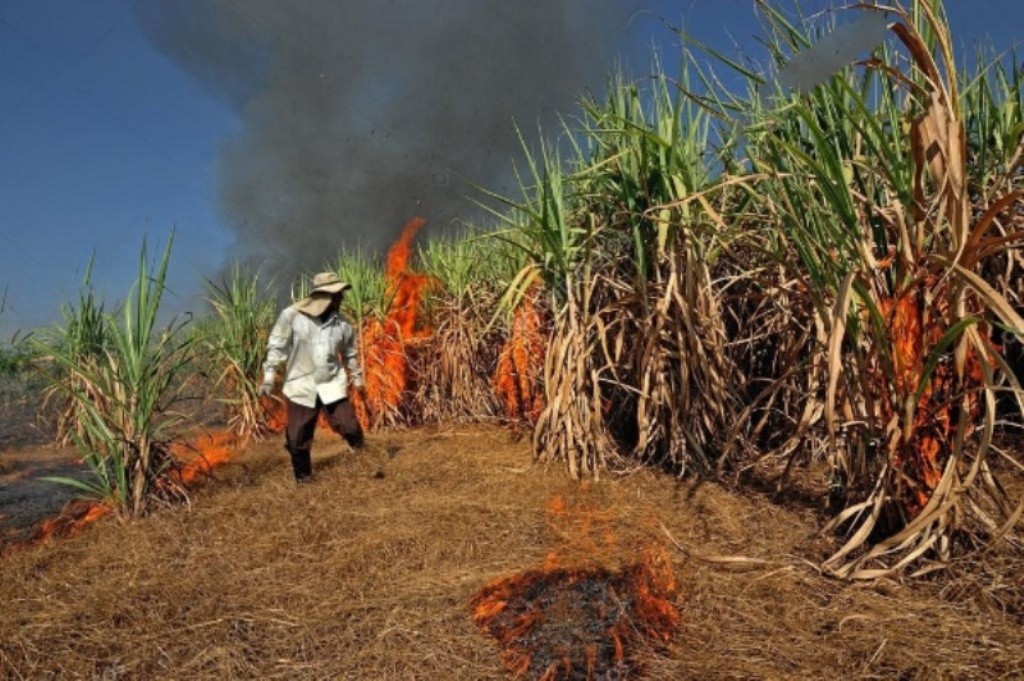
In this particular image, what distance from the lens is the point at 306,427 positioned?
18.8ft

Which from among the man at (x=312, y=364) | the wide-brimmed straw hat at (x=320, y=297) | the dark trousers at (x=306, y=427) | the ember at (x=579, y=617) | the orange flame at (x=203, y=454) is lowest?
the ember at (x=579, y=617)

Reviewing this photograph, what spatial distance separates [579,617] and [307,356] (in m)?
3.82

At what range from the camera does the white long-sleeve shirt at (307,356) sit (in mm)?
5852

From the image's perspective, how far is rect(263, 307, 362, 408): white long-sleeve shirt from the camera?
5.85 m

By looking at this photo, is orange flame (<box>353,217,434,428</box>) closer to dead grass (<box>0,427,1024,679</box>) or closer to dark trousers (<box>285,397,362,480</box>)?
dark trousers (<box>285,397,362,480</box>)

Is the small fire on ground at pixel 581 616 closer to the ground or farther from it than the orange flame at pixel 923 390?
closer to the ground

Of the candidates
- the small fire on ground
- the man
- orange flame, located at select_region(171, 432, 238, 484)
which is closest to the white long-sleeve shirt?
the man

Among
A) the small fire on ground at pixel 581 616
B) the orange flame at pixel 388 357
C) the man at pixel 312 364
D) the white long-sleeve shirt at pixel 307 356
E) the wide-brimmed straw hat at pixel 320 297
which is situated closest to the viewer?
the small fire on ground at pixel 581 616

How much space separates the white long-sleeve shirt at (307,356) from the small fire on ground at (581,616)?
10.4 feet

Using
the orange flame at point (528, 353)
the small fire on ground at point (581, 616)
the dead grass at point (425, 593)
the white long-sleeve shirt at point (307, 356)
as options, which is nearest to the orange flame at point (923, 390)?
the dead grass at point (425, 593)

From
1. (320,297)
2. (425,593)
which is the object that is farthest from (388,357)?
(425,593)

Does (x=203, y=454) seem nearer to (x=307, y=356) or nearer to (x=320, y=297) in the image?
(x=307, y=356)

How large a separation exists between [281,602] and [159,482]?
1919 mm

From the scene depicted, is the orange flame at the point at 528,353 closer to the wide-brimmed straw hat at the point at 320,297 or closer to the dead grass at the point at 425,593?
the dead grass at the point at 425,593
